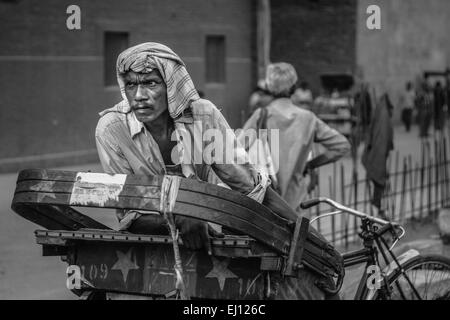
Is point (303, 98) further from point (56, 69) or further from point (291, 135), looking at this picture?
point (291, 135)

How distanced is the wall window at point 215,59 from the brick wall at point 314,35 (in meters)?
4.54

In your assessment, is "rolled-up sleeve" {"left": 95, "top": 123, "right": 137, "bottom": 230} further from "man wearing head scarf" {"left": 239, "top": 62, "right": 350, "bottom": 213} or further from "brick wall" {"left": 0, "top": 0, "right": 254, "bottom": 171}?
"brick wall" {"left": 0, "top": 0, "right": 254, "bottom": 171}

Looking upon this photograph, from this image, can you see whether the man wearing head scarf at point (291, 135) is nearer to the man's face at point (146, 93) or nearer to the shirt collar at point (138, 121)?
the shirt collar at point (138, 121)

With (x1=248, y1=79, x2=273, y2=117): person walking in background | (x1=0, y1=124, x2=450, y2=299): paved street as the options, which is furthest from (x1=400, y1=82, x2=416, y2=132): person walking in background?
(x1=0, y1=124, x2=450, y2=299): paved street

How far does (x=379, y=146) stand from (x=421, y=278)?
3.58m

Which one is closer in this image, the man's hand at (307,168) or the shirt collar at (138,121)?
the shirt collar at (138,121)

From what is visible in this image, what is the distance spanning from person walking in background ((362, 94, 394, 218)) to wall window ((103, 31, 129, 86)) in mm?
7424

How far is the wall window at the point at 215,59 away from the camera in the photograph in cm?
1844

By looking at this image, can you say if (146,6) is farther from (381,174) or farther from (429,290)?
(429,290)

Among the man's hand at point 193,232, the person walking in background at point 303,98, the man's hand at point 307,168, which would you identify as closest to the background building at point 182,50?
the person walking in background at point 303,98

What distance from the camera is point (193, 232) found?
326 cm

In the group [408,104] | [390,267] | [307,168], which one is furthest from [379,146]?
[408,104]
